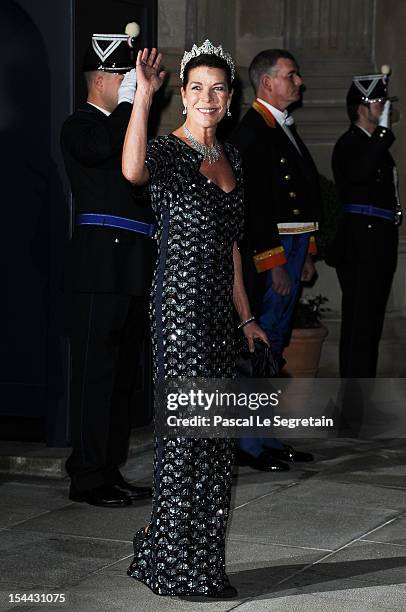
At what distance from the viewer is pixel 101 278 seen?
6.80 meters

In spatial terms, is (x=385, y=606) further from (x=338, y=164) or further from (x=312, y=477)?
(x=338, y=164)

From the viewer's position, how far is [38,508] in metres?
6.75

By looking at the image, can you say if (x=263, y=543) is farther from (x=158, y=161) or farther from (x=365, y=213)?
(x=365, y=213)

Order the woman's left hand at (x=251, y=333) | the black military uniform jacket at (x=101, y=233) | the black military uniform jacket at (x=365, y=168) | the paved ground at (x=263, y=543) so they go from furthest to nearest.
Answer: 1. the black military uniform jacket at (x=365, y=168)
2. the black military uniform jacket at (x=101, y=233)
3. the woman's left hand at (x=251, y=333)
4. the paved ground at (x=263, y=543)

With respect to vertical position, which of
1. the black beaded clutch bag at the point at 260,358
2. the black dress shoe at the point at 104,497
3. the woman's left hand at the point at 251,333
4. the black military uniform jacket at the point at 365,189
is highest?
the black military uniform jacket at the point at 365,189

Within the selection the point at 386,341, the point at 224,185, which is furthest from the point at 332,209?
the point at 224,185

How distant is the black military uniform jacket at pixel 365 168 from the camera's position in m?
9.04

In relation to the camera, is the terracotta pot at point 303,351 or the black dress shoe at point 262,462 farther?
the terracotta pot at point 303,351

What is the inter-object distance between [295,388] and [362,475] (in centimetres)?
284

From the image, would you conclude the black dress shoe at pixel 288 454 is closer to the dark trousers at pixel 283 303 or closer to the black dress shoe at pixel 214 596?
the dark trousers at pixel 283 303

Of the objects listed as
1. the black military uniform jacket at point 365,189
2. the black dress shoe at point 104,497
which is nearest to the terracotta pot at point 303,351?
the black military uniform jacket at point 365,189

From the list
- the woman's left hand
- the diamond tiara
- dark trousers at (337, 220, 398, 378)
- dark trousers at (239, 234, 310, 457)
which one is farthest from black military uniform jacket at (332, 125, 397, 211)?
the diamond tiara

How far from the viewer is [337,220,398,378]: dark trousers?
363 inches

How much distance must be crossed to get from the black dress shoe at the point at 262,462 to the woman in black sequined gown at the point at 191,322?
232 cm
